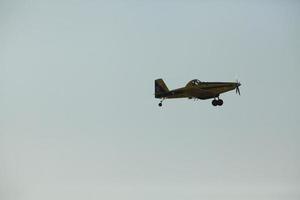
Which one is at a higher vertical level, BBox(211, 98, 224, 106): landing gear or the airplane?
the airplane

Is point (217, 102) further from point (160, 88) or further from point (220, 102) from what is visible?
point (160, 88)

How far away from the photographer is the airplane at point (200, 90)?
11.4 feet

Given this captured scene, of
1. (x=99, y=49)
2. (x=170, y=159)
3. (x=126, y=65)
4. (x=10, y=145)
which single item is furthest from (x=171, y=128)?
(x=10, y=145)

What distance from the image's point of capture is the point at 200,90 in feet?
11.4

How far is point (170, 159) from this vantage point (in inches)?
135

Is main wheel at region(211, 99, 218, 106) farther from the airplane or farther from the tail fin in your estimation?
the tail fin

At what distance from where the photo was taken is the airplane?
3.48 m

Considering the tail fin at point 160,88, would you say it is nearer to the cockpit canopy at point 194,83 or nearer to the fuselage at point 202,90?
the fuselage at point 202,90

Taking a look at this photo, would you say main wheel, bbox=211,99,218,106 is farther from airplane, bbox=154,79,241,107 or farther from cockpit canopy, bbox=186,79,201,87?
cockpit canopy, bbox=186,79,201,87

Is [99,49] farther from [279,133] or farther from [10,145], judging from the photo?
[279,133]

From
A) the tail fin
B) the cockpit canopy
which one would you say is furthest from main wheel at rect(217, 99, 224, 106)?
the tail fin

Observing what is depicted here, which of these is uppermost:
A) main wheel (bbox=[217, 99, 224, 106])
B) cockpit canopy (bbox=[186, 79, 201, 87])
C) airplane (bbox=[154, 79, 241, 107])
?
cockpit canopy (bbox=[186, 79, 201, 87])

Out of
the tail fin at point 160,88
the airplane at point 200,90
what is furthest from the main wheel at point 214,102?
the tail fin at point 160,88

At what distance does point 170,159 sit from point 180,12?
3.73ft
